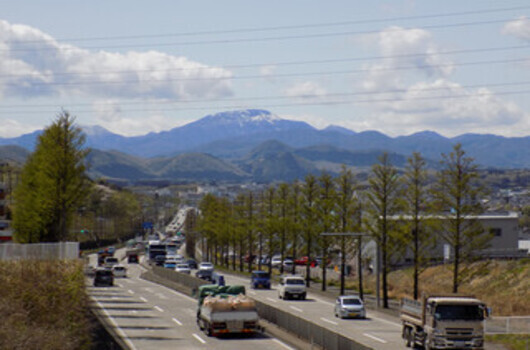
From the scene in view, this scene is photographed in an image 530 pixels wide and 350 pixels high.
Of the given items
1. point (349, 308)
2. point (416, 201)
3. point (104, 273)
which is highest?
point (416, 201)

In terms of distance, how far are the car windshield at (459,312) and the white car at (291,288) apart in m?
32.3

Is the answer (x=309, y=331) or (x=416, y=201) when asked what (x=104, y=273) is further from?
(x=309, y=331)

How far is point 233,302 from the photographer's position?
3950 cm

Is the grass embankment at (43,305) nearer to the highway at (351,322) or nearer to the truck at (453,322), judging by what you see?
the highway at (351,322)

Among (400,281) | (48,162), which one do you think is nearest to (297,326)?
(48,162)

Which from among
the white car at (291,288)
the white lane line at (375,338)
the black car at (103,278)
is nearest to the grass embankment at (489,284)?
the white car at (291,288)

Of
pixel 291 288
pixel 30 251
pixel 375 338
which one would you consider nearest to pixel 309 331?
pixel 375 338

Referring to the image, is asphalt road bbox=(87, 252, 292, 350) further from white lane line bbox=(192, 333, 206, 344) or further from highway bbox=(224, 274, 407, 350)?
highway bbox=(224, 274, 407, 350)

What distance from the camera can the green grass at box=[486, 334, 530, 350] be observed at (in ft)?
128

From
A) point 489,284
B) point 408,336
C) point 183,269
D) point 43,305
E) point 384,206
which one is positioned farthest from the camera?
point 183,269

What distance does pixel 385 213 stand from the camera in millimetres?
63812

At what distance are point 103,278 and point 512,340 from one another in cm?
4703

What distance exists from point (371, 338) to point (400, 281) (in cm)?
4180

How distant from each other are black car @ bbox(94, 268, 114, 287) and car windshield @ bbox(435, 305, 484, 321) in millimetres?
49813
